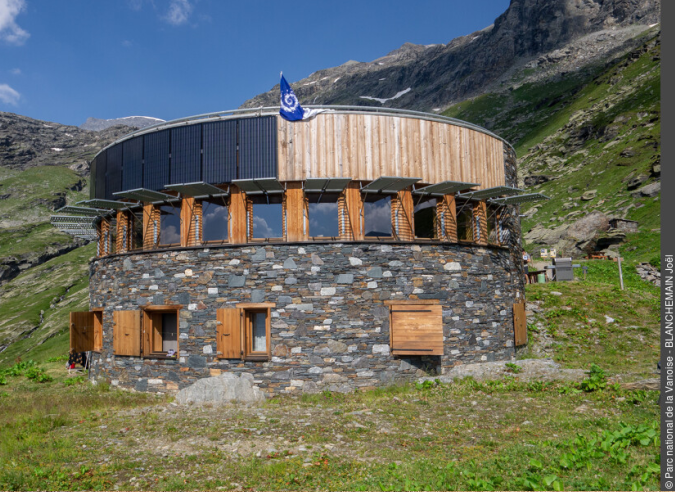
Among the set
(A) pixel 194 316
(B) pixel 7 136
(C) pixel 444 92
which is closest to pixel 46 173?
(B) pixel 7 136

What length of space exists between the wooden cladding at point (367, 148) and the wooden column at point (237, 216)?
1723 mm

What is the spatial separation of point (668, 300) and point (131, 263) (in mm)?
17029

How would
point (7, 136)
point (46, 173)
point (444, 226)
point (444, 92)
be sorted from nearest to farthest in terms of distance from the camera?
point (444, 226) < point (46, 173) < point (7, 136) < point (444, 92)

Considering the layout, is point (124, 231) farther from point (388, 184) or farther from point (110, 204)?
point (388, 184)

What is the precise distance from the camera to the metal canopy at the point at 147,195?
56.6ft

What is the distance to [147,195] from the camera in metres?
17.6

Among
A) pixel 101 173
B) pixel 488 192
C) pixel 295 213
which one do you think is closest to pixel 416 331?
pixel 295 213

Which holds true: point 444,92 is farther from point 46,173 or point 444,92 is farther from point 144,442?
point 144,442

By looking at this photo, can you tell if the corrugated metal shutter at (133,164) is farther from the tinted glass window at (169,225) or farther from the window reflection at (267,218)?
the window reflection at (267,218)

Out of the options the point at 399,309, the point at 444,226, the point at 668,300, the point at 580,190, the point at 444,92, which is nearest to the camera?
the point at 668,300

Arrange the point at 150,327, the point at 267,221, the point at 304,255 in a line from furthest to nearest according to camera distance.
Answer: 1. the point at 150,327
2. the point at 267,221
3. the point at 304,255

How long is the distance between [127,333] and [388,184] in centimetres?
1115

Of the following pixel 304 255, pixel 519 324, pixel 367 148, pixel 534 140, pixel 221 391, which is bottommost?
pixel 221 391

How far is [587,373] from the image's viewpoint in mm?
14688
